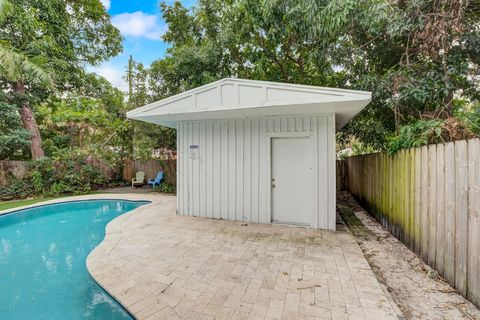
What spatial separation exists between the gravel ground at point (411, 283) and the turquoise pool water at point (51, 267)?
308 cm

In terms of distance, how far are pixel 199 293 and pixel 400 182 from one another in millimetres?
3767

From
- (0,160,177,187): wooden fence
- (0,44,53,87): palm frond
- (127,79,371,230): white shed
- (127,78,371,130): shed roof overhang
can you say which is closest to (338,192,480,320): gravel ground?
(127,79,371,230): white shed

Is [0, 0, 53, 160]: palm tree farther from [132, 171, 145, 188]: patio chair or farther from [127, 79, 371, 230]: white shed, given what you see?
[127, 79, 371, 230]: white shed

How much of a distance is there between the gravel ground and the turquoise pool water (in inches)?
121

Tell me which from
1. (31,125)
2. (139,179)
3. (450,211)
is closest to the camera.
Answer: (450,211)

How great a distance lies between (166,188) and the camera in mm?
10305

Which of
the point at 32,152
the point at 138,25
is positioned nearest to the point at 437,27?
the point at 138,25

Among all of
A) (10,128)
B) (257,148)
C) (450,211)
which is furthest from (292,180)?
(10,128)

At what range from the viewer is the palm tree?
753cm

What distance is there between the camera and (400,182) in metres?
4.14

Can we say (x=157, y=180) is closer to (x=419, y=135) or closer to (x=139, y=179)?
(x=139, y=179)

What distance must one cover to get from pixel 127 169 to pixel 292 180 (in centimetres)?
1046

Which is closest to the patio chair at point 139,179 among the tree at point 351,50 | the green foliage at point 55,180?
the green foliage at point 55,180

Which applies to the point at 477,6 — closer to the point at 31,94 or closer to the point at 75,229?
the point at 75,229
